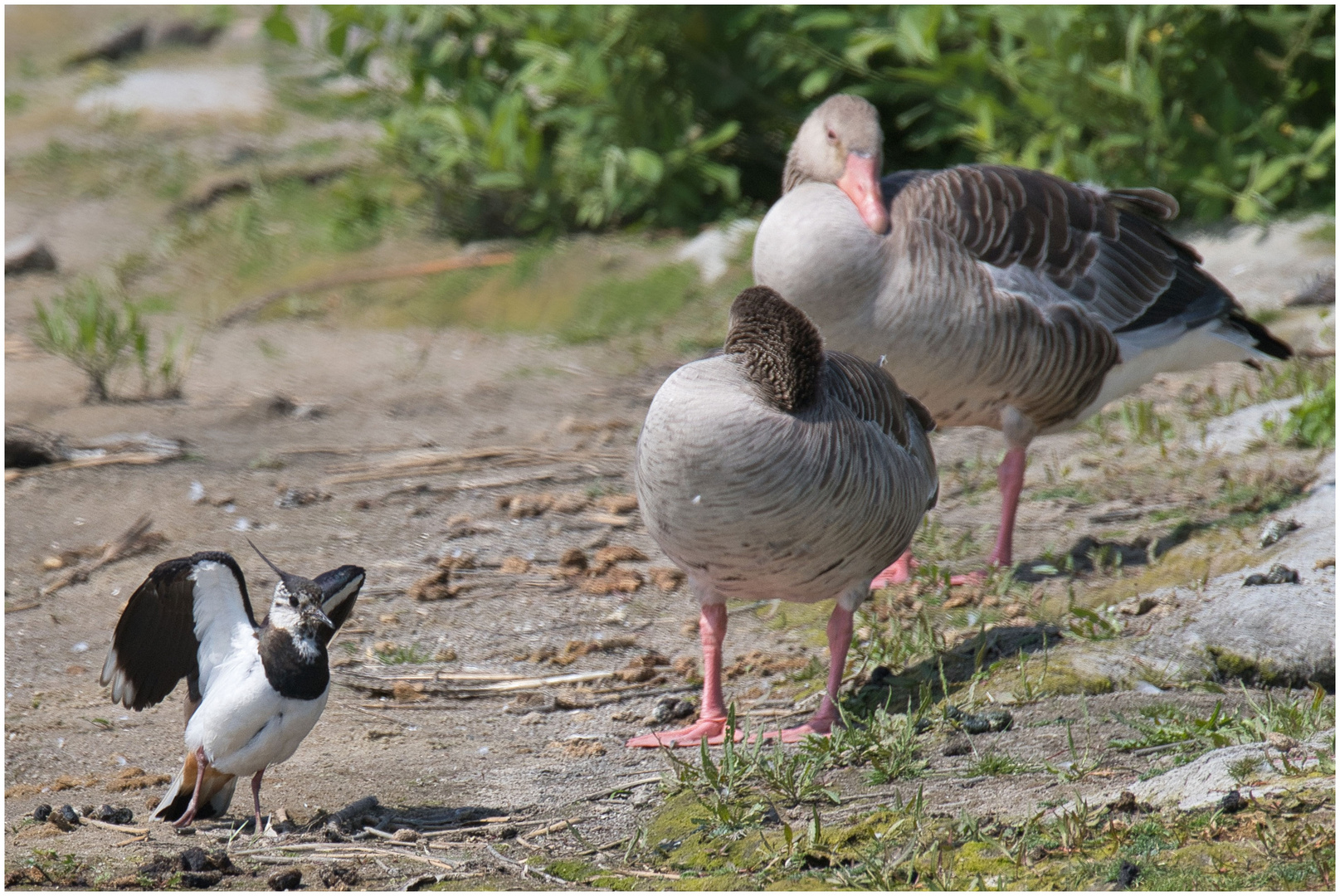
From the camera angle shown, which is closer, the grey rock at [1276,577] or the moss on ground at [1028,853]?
the moss on ground at [1028,853]

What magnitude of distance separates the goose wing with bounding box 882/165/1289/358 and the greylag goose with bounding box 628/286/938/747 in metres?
1.59

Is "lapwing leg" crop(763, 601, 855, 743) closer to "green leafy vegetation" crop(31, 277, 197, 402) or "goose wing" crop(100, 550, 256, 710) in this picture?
"goose wing" crop(100, 550, 256, 710)

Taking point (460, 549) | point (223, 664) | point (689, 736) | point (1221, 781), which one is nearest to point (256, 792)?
point (223, 664)

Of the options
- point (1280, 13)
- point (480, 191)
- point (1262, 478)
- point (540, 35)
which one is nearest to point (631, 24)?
point (540, 35)

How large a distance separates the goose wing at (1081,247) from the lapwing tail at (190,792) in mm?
3563

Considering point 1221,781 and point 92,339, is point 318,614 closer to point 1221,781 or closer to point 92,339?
point 1221,781

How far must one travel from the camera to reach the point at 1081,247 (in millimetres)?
6109

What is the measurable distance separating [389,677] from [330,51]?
698cm

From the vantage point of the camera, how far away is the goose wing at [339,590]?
411cm

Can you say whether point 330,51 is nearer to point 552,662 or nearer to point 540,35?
point 540,35

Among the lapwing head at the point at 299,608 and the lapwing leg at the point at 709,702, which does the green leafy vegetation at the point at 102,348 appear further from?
the lapwing leg at the point at 709,702

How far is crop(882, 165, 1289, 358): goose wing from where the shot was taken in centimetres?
586

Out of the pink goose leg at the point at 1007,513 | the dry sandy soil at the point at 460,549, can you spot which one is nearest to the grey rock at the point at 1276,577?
the dry sandy soil at the point at 460,549

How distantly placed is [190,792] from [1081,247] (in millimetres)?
4311
